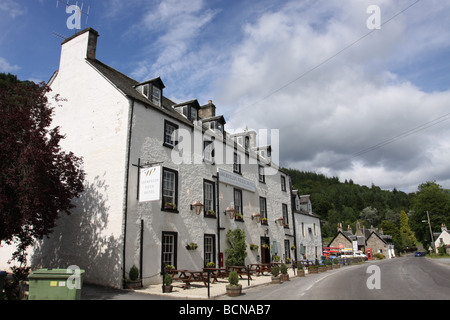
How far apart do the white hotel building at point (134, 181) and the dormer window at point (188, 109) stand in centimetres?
7

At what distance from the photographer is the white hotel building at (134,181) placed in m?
14.4

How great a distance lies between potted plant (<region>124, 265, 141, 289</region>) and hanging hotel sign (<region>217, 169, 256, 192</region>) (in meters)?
8.90

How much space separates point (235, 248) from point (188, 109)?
9.77m

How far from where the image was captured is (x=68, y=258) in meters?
15.6

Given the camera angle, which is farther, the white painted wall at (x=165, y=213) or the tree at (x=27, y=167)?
the white painted wall at (x=165, y=213)

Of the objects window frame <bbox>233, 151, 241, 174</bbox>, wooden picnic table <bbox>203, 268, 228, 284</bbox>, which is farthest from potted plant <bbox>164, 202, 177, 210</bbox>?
window frame <bbox>233, 151, 241, 174</bbox>

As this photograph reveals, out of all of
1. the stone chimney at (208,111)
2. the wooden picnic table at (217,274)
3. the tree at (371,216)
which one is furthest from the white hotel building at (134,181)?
the tree at (371,216)

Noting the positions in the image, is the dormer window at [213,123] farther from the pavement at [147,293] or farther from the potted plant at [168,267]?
the pavement at [147,293]

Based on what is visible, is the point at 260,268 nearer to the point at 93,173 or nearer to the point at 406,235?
the point at 93,173

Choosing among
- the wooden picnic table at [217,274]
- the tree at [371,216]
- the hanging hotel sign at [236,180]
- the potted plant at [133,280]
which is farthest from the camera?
the tree at [371,216]

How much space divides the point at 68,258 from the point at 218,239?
27.8 feet

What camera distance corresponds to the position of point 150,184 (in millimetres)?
14016
